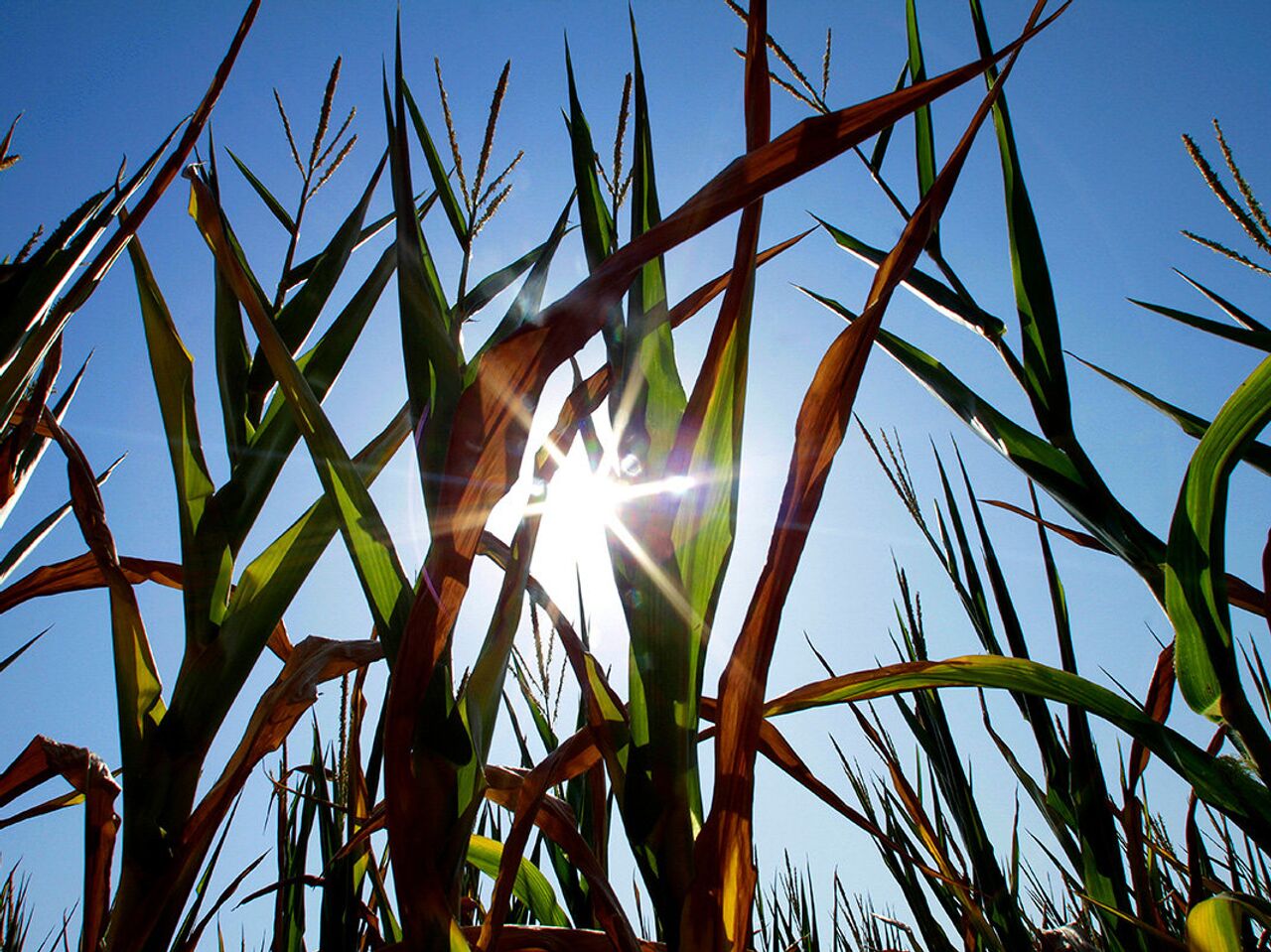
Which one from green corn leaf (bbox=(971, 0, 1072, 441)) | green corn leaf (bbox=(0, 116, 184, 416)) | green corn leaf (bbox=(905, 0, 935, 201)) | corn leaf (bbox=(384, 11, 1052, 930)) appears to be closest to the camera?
corn leaf (bbox=(384, 11, 1052, 930))

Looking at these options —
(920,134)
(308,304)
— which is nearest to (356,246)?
(308,304)

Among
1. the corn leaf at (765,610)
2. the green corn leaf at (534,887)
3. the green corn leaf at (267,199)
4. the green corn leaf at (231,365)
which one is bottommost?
the green corn leaf at (534,887)

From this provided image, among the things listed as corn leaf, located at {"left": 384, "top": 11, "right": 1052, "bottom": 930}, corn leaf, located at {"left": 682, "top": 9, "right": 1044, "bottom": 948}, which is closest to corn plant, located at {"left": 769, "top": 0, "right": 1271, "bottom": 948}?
corn leaf, located at {"left": 682, "top": 9, "right": 1044, "bottom": 948}

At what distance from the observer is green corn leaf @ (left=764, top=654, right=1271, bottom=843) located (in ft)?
1.44

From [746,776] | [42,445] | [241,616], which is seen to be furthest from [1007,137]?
[42,445]

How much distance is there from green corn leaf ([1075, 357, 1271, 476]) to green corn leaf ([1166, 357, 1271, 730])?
84 millimetres

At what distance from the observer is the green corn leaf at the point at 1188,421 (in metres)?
0.51

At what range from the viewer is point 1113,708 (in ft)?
1.48

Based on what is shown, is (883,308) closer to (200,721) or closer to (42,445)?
(200,721)

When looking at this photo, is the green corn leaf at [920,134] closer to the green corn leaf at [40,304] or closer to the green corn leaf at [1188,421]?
the green corn leaf at [1188,421]

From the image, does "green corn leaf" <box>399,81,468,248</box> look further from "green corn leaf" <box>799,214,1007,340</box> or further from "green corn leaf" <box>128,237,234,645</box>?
"green corn leaf" <box>799,214,1007,340</box>

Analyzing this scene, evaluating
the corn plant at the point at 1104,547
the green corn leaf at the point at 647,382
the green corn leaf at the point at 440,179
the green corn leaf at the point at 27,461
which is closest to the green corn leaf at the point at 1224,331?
the corn plant at the point at 1104,547

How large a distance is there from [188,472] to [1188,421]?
76 centimetres

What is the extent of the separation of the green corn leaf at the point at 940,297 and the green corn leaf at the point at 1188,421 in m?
0.10
